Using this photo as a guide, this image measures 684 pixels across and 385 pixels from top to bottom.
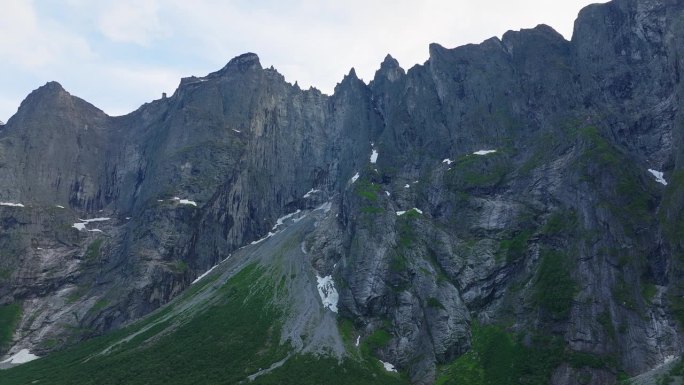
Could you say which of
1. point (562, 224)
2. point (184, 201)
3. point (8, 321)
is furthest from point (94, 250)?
point (562, 224)

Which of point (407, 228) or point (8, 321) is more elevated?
point (407, 228)

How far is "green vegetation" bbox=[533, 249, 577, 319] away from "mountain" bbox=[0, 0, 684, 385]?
0.47 metres

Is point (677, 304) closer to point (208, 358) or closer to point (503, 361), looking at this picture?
point (503, 361)

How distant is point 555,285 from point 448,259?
2993cm

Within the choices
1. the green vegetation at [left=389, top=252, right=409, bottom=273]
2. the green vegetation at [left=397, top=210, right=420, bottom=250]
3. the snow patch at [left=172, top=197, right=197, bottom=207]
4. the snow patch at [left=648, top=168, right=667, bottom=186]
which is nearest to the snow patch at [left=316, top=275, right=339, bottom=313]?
the green vegetation at [left=389, top=252, right=409, bottom=273]

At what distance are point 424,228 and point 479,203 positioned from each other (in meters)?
17.2

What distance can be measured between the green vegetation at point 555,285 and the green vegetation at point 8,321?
480 feet

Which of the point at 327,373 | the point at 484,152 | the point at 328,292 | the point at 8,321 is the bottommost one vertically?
the point at 327,373

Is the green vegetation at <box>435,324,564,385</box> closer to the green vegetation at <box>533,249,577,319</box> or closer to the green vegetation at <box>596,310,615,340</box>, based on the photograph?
the green vegetation at <box>533,249,577,319</box>

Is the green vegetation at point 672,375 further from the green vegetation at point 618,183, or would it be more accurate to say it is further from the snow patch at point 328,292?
the snow patch at point 328,292

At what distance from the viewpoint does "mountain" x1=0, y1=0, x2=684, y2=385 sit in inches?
4437

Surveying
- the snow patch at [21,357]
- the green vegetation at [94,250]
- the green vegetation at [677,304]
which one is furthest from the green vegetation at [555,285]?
the green vegetation at [94,250]

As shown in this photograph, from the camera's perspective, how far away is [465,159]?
170m

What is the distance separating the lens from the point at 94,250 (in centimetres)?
18988
